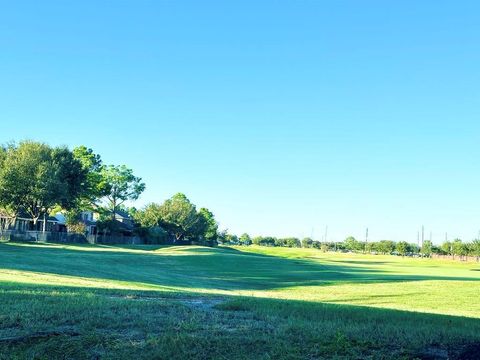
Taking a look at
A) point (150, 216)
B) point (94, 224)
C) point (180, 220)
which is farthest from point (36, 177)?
point (180, 220)

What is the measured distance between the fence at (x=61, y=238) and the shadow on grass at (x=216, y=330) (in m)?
50.7

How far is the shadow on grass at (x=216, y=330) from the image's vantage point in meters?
6.36

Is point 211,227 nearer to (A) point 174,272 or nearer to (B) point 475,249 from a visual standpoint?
(B) point 475,249

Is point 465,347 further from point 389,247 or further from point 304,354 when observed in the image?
point 389,247

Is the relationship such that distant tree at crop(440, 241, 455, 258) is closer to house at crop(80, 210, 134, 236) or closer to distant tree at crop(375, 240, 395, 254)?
distant tree at crop(375, 240, 395, 254)

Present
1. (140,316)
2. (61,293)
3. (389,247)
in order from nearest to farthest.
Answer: (140,316) → (61,293) → (389,247)

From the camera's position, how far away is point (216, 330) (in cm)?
740

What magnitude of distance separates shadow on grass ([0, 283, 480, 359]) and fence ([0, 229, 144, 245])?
5066 cm

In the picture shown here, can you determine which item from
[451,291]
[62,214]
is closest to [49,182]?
[62,214]

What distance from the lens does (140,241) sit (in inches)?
3489

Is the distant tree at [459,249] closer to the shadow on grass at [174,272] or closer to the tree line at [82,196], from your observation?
the tree line at [82,196]

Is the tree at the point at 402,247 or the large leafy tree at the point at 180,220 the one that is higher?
the large leafy tree at the point at 180,220

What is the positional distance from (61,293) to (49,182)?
52246 mm

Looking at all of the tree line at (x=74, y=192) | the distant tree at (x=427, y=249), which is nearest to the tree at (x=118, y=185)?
the tree line at (x=74, y=192)
